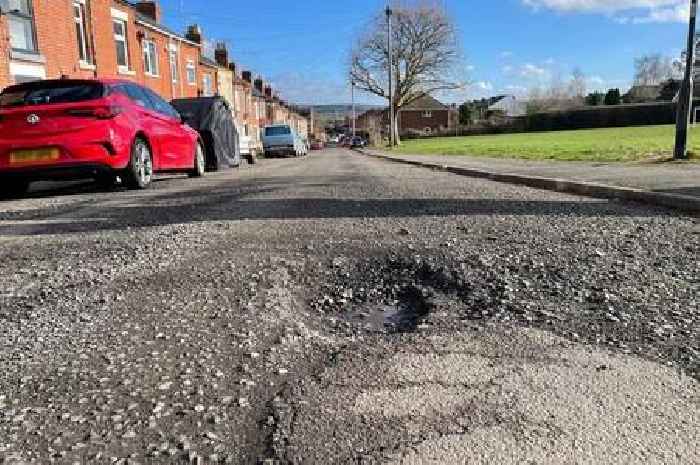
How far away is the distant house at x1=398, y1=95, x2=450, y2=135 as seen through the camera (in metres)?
113

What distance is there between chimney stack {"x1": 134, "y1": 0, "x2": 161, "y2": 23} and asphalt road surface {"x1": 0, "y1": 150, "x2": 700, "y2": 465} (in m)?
28.1

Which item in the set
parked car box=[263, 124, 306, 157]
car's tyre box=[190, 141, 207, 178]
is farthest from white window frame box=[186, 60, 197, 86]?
car's tyre box=[190, 141, 207, 178]

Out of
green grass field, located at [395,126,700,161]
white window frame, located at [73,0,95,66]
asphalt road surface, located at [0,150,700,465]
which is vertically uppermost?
white window frame, located at [73,0,95,66]

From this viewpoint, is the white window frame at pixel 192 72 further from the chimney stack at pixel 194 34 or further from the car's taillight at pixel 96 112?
the car's taillight at pixel 96 112

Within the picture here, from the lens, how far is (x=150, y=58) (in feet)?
88.4

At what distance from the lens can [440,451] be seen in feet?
5.60

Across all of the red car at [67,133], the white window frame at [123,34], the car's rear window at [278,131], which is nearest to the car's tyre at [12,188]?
the red car at [67,133]

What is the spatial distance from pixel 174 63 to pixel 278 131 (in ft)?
24.8

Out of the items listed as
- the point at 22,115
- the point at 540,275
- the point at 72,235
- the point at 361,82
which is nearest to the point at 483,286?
the point at 540,275

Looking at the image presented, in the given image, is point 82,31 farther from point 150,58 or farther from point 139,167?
point 139,167

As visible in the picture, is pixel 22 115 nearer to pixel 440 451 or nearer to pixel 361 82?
pixel 440 451

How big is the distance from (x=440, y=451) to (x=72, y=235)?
407 cm

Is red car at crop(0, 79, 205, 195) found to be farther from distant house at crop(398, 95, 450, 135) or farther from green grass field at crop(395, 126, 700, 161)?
distant house at crop(398, 95, 450, 135)

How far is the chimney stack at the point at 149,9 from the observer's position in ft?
98.2
